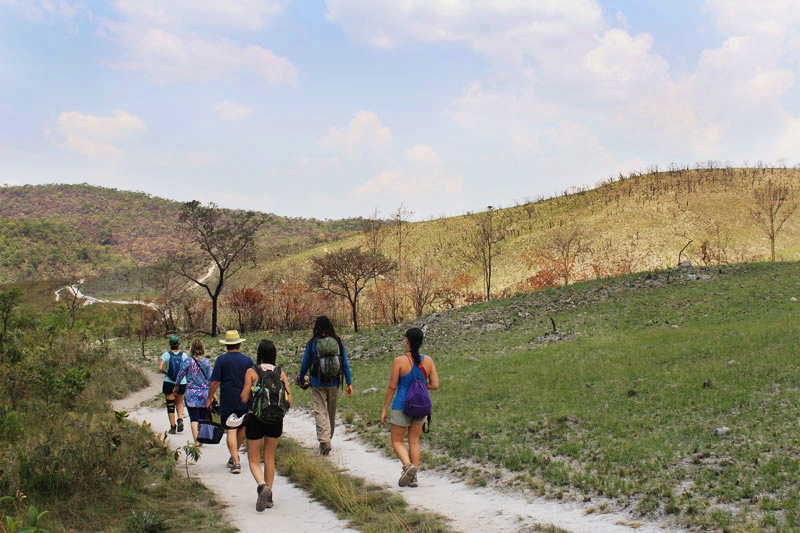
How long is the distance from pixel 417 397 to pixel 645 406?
5261 mm

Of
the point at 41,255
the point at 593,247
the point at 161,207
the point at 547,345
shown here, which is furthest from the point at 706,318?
the point at 161,207

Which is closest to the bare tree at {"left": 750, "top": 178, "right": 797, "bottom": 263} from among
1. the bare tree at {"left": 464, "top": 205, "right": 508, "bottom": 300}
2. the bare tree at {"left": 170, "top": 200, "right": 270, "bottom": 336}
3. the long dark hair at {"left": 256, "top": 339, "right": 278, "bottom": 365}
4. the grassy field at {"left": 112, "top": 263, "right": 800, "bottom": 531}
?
the bare tree at {"left": 464, "top": 205, "right": 508, "bottom": 300}

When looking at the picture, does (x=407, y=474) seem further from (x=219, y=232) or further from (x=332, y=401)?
(x=219, y=232)

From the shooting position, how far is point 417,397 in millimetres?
6949

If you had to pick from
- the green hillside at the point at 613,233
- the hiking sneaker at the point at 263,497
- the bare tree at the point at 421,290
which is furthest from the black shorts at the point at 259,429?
the green hillside at the point at 613,233

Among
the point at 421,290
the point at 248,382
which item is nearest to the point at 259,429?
the point at 248,382

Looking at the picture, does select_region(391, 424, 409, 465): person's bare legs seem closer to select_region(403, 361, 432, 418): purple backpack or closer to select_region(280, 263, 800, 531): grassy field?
select_region(403, 361, 432, 418): purple backpack

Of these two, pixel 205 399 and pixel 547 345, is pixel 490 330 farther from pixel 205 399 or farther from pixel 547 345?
pixel 205 399

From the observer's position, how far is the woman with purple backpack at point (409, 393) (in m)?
6.99

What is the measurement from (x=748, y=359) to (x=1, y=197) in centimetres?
22080

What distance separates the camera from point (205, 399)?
9.55m

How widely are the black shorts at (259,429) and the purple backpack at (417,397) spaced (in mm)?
1720

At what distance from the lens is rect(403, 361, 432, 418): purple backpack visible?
6.95 meters

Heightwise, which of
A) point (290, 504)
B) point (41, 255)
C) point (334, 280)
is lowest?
point (290, 504)
